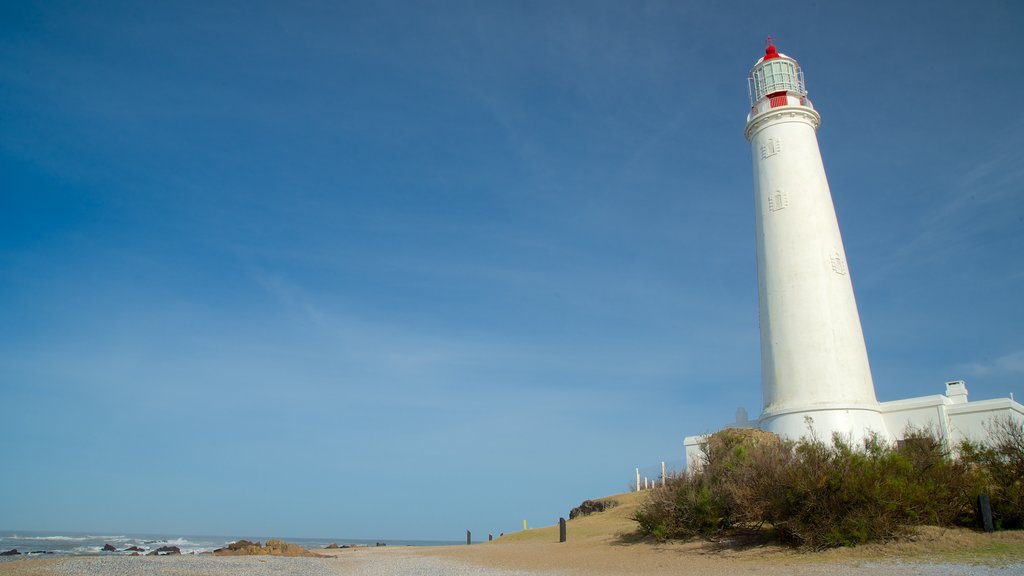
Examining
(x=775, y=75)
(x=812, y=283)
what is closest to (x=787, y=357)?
(x=812, y=283)

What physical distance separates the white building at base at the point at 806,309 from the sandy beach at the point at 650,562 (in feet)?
18.7

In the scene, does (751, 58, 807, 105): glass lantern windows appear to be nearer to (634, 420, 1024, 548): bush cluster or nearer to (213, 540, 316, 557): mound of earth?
(634, 420, 1024, 548): bush cluster

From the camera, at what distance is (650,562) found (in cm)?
1432

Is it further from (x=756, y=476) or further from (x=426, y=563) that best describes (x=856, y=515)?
(x=426, y=563)

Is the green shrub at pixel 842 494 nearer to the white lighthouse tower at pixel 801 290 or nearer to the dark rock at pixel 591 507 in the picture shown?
the white lighthouse tower at pixel 801 290

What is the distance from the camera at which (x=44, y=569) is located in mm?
15484

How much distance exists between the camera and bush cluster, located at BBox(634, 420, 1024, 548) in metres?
13.1

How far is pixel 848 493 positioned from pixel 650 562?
13.8 ft

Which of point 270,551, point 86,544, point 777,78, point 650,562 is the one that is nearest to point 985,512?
point 650,562

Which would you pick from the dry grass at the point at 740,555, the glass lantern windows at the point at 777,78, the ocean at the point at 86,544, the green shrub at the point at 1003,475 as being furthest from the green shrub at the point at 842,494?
the ocean at the point at 86,544

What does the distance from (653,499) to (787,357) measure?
21.2 feet

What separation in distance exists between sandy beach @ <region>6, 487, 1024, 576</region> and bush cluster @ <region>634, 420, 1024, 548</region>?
39 cm

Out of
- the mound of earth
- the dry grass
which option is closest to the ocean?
the mound of earth

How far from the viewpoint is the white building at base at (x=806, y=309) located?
19297mm
